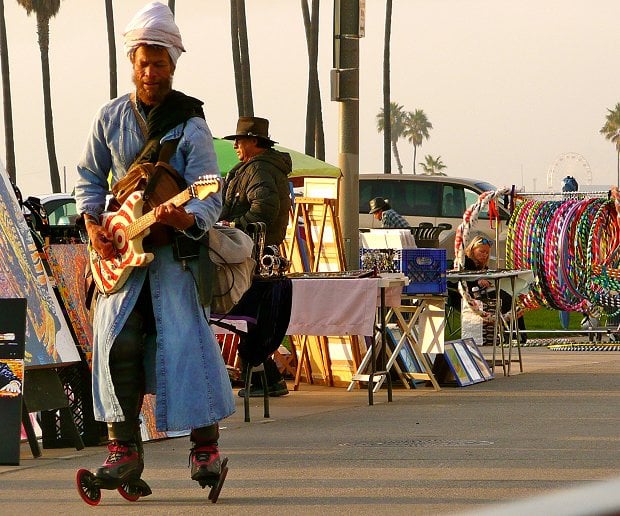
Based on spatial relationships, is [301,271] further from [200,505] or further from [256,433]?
[200,505]

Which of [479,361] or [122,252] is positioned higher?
[122,252]

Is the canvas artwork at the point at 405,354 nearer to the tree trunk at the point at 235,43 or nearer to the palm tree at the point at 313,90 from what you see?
the tree trunk at the point at 235,43

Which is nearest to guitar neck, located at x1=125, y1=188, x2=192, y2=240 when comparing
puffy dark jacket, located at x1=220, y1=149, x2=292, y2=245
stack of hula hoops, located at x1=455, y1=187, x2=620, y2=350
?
puffy dark jacket, located at x1=220, y1=149, x2=292, y2=245

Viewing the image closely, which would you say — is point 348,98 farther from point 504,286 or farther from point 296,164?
point 296,164

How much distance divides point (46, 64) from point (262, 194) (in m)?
44.7

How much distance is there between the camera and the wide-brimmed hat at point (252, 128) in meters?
9.48

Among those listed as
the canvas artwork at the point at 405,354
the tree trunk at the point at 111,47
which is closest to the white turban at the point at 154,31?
the canvas artwork at the point at 405,354

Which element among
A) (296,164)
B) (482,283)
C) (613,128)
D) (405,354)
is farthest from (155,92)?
(613,128)

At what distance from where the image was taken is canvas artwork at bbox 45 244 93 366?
727cm

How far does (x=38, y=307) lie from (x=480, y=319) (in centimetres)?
749

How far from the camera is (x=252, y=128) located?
9516mm

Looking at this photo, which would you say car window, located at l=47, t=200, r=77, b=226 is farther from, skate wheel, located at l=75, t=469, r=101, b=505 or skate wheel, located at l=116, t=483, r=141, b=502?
skate wheel, located at l=75, t=469, r=101, b=505

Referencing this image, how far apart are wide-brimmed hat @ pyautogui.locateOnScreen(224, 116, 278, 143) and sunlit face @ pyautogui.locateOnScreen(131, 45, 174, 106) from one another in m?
4.23

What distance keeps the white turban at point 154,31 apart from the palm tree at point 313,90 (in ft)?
152
